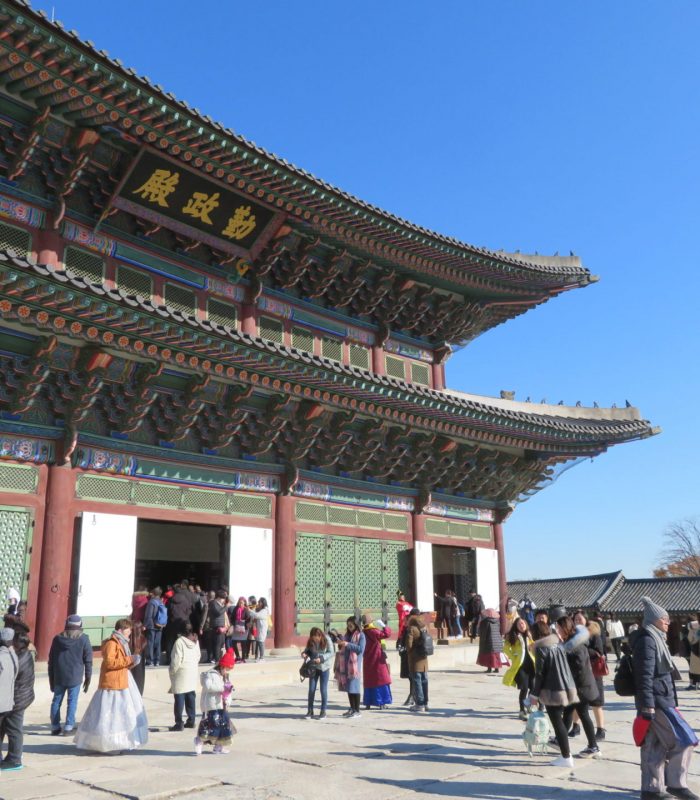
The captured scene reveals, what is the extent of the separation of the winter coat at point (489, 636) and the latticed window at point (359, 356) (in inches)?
303

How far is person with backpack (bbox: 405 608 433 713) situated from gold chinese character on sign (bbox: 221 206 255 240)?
963 centimetres

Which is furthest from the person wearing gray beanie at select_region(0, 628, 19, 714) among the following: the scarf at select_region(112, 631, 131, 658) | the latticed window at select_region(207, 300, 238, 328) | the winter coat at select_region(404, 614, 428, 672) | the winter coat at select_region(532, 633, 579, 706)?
the latticed window at select_region(207, 300, 238, 328)

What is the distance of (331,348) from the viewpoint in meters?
19.8

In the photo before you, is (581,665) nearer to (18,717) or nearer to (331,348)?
(18,717)

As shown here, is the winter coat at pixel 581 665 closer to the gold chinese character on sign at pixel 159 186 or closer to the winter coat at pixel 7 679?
the winter coat at pixel 7 679

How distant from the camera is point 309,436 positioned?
1738 centimetres

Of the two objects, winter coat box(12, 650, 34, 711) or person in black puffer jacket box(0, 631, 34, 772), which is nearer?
person in black puffer jacket box(0, 631, 34, 772)

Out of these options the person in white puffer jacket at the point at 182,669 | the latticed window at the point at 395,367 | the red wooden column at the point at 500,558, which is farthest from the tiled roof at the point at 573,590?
the person in white puffer jacket at the point at 182,669

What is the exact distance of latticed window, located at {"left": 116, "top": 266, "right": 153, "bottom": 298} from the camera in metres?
15.6

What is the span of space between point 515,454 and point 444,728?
12.9 meters

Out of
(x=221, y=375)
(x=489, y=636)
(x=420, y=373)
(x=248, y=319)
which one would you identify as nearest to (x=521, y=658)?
(x=489, y=636)

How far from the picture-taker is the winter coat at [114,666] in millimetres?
8461

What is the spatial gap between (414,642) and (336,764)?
3865mm

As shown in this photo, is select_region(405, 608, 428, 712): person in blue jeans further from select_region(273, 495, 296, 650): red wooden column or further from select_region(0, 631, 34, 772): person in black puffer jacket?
select_region(0, 631, 34, 772): person in black puffer jacket
